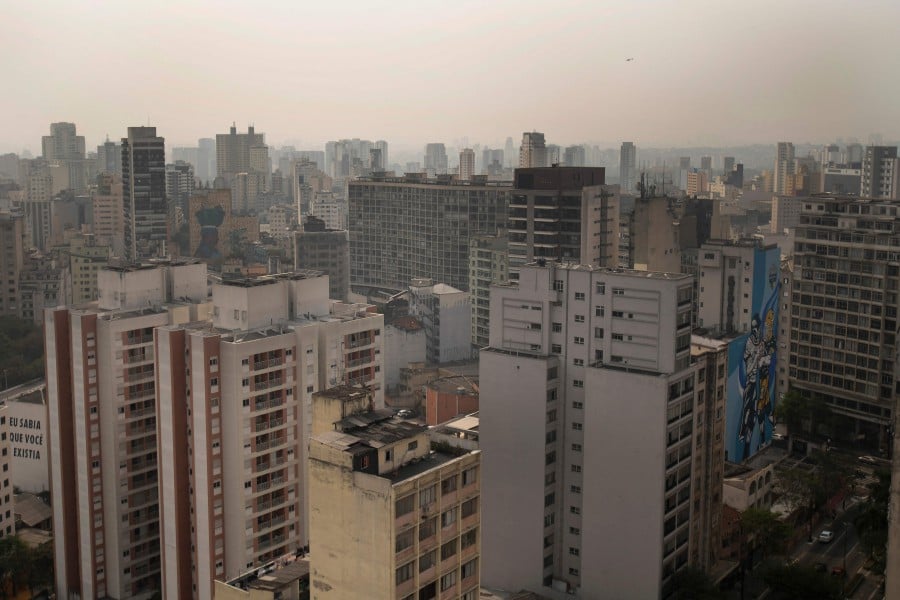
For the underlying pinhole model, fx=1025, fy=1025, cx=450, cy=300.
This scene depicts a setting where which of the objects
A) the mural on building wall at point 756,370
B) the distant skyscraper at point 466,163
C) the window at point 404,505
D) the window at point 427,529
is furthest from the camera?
the distant skyscraper at point 466,163

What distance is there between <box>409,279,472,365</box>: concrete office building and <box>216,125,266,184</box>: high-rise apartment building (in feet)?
133

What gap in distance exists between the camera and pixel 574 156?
1257 inches

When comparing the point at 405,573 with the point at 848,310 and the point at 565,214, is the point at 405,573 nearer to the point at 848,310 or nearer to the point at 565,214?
the point at 848,310

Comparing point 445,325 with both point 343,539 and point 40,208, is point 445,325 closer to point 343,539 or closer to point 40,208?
point 343,539

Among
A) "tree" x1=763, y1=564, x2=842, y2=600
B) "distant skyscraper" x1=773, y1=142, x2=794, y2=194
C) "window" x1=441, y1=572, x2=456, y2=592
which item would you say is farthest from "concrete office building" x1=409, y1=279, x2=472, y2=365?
"window" x1=441, y1=572, x2=456, y2=592

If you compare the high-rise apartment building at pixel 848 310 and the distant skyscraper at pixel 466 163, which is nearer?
the high-rise apartment building at pixel 848 310

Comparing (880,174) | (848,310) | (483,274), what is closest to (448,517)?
(848,310)

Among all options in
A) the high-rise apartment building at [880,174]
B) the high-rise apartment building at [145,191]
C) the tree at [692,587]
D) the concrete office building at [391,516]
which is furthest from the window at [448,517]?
the high-rise apartment building at [145,191]

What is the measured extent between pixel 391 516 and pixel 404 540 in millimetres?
224

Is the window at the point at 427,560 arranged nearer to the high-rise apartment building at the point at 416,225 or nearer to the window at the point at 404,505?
the window at the point at 404,505

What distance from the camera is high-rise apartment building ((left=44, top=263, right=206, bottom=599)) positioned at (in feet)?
36.2

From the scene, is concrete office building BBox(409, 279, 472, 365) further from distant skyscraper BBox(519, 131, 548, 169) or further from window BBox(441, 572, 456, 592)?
window BBox(441, 572, 456, 592)

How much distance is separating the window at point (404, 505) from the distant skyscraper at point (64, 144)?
1828 inches

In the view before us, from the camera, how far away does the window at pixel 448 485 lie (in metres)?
6.98
